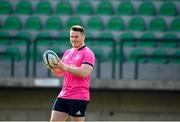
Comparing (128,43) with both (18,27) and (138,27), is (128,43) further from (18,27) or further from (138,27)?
(18,27)

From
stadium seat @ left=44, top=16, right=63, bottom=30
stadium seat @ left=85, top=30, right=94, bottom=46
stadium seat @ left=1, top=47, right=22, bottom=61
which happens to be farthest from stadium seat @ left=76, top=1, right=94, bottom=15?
stadium seat @ left=1, top=47, right=22, bottom=61

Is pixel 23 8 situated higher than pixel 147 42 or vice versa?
pixel 23 8

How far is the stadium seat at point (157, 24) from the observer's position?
487 inches

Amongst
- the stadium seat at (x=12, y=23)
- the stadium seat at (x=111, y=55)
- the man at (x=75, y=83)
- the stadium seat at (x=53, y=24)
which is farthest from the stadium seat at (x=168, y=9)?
the man at (x=75, y=83)

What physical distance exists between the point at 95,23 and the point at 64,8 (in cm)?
91

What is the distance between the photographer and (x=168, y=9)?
503 inches

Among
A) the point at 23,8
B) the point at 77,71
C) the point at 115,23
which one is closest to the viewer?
the point at 77,71

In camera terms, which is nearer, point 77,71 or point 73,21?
point 77,71

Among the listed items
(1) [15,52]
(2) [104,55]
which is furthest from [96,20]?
(1) [15,52]

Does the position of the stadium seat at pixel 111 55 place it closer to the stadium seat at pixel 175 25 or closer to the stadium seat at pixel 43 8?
the stadium seat at pixel 175 25

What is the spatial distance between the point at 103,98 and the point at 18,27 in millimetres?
2845

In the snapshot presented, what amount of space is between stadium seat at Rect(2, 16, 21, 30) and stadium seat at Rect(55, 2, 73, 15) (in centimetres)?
90

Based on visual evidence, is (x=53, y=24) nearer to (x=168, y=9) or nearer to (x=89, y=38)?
(x=89, y=38)

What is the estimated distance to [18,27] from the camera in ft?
40.6
